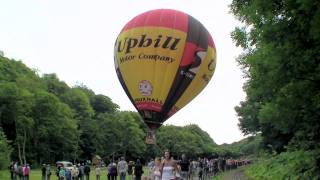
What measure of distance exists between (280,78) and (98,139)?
8400 centimetres

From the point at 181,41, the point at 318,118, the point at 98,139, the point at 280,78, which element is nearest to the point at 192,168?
the point at 181,41

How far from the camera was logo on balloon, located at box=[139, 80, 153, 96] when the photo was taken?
95.8 feet

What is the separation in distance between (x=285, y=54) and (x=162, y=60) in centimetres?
1483

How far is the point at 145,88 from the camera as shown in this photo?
2939 cm

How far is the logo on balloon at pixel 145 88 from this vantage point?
29203mm

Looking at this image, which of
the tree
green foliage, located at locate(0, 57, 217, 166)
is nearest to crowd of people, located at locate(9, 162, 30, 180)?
the tree

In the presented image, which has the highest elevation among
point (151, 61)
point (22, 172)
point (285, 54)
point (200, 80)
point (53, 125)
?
point (53, 125)

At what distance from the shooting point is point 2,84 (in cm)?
7750

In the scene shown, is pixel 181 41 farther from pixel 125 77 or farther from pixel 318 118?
pixel 318 118

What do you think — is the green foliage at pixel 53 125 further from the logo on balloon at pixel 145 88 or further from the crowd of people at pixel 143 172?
the logo on balloon at pixel 145 88

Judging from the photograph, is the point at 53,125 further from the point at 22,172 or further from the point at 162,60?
the point at 162,60

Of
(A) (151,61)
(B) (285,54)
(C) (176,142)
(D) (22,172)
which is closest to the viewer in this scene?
(B) (285,54)

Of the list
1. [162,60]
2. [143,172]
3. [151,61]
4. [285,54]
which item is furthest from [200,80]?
[285,54]

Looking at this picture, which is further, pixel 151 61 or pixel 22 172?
pixel 22 172
